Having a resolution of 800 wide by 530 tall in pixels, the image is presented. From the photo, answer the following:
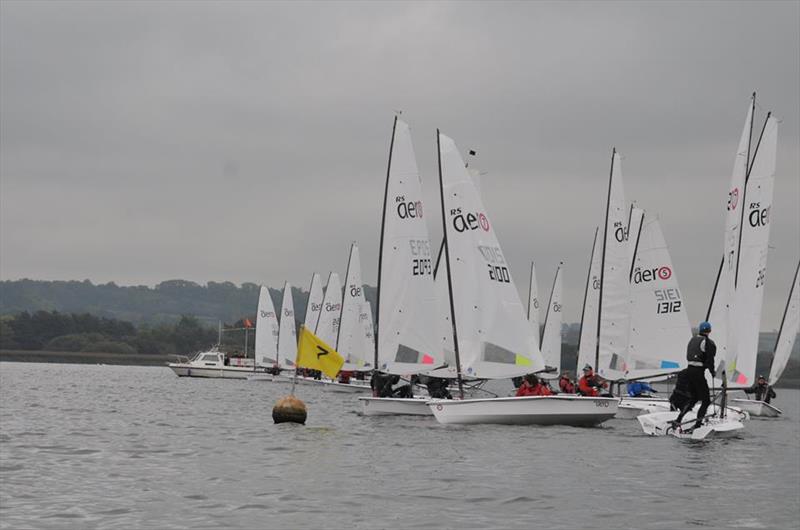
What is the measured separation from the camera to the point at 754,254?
3853 cm

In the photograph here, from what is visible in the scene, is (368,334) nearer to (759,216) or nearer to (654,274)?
(654,274)

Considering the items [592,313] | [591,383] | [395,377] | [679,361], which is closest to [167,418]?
[395,377]

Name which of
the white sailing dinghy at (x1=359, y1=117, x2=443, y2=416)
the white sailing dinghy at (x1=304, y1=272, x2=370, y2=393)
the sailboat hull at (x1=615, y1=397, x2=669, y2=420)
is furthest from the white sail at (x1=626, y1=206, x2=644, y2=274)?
the white sailing dinghy at (x1=304, y1=272, x2=370, y2=393)

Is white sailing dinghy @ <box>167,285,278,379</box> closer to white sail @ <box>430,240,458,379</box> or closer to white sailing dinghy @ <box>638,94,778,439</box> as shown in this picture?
white sail @ <box>430,240,458,379</box>

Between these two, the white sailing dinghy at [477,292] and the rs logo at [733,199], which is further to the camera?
the rs logo at [733,199]

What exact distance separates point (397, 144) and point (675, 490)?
67.1 ft

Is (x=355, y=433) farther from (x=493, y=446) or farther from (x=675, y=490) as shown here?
(x=675, y=490)

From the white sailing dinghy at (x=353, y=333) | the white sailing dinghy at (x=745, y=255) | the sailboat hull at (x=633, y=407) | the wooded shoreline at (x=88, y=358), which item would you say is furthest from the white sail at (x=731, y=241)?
the wooded shoreline at (x=88, y=358)

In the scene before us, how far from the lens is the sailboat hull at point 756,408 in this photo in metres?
47.3

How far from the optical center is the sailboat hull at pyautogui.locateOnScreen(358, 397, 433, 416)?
3528 cm

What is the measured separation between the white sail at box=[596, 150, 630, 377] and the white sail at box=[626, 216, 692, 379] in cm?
74

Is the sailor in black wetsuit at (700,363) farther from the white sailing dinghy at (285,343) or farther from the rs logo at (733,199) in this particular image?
the white sailing dinghy at (285,343)

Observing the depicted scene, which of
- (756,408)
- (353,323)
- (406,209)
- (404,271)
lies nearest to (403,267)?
(404,271)

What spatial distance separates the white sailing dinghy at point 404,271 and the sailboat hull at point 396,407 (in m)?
2.66
